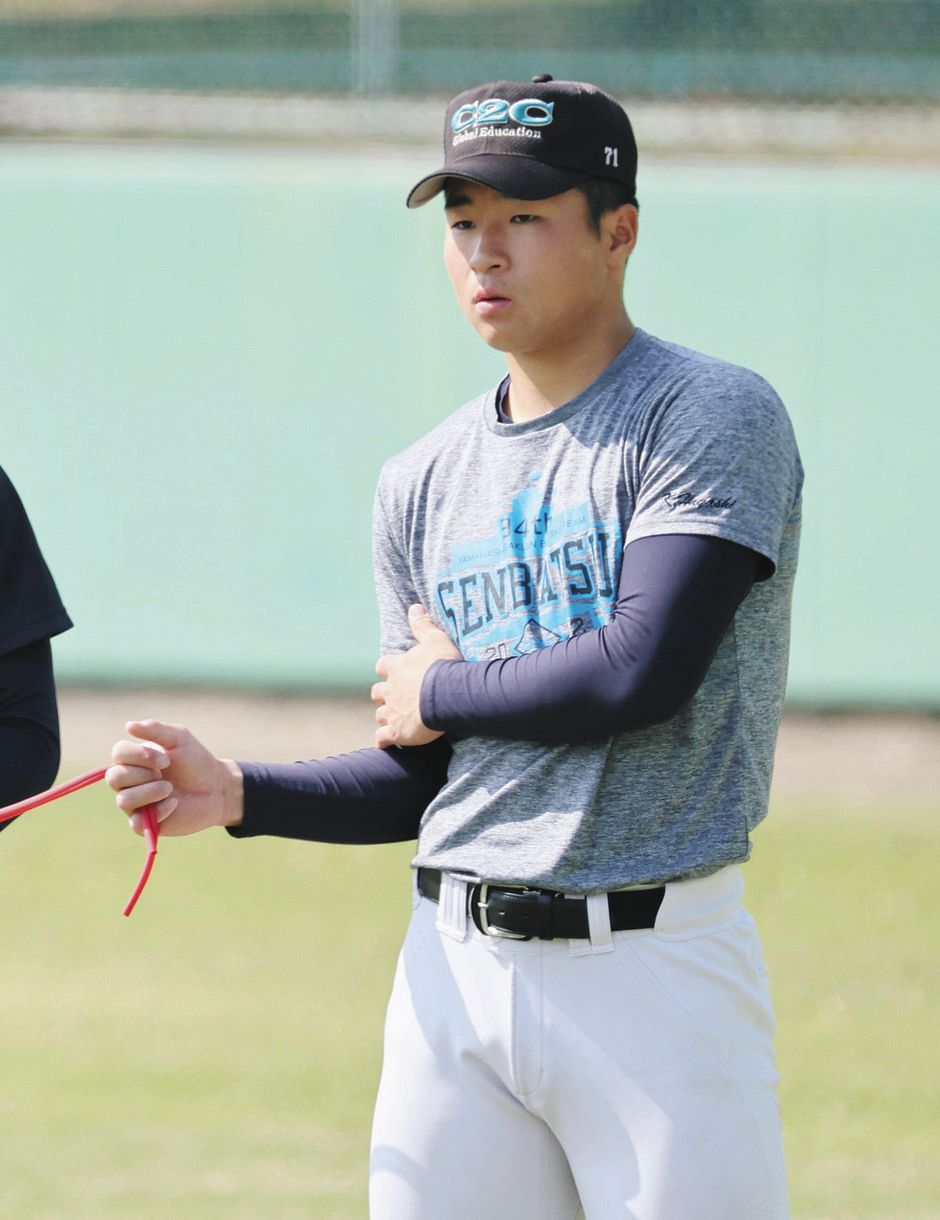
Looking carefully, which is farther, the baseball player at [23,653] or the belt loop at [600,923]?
the baseball player at [23,653]

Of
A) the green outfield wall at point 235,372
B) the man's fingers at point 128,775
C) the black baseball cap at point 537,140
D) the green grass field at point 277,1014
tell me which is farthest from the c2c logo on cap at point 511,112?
the green outfield wall at point 235,372

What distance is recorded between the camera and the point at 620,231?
2.47 m

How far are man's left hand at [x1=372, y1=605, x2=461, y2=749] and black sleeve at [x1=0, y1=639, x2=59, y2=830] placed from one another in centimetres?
50

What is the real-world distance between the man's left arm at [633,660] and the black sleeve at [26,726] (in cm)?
68

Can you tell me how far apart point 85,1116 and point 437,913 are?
2685mm

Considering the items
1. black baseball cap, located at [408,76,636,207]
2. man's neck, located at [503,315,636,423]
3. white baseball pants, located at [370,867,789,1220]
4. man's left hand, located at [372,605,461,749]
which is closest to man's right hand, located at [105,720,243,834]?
man's left hand, located at [372,605,461,749]

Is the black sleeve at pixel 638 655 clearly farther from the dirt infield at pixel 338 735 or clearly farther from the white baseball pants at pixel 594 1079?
the dirt infield at pixel 338 735

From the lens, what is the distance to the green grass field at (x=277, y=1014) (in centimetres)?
432

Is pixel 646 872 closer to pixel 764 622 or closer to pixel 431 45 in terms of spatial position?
pixel 764 622

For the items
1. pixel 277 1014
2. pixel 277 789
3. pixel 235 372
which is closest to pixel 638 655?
pixel 277 789

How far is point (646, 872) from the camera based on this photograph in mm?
2240

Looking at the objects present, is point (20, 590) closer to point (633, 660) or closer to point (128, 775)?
point (128, 775)

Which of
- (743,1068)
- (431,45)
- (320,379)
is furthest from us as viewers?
(431,45)

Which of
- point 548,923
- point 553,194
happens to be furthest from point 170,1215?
point 553,194
